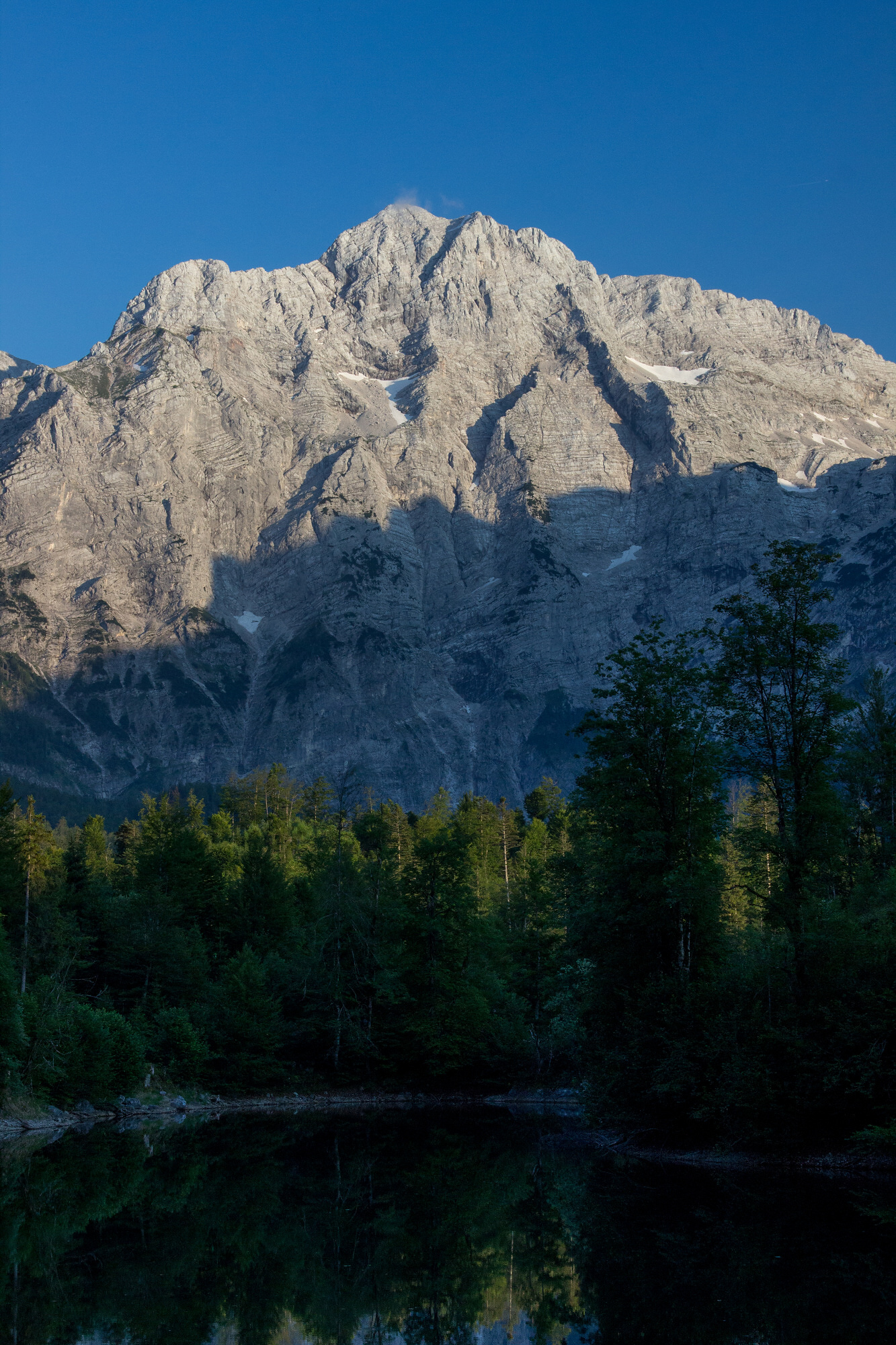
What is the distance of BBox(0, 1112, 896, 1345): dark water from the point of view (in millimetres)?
17969

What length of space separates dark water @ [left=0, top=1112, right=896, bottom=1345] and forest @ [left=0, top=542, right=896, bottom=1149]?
3.18 meters

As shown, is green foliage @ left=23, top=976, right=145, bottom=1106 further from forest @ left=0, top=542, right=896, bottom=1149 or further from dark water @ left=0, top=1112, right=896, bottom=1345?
dark water @ left=0, top=1112, right=896, bottom=1345

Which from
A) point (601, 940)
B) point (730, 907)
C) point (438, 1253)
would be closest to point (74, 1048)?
point (601, 940)

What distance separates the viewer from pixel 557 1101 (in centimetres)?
5878

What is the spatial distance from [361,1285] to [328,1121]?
3070 cm

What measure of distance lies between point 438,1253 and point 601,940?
642 inches

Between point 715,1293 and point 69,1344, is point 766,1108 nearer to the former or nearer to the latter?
point 715,1293

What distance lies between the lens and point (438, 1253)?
76.6ft

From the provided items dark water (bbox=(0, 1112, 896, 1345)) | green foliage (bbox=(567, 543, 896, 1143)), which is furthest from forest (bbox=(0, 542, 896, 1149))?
dark water (bbox=(0, 1112, 896, 1345))

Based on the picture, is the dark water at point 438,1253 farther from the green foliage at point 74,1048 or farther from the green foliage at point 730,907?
the green foliage at point 74,1048

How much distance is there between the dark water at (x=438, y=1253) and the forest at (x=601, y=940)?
3176 millimetres

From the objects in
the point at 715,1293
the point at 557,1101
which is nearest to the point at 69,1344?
the point at 715,1293

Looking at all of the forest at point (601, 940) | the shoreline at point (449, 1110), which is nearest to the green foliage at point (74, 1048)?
the forest at point (601, 940)

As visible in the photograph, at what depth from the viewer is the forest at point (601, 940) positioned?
32.5m
